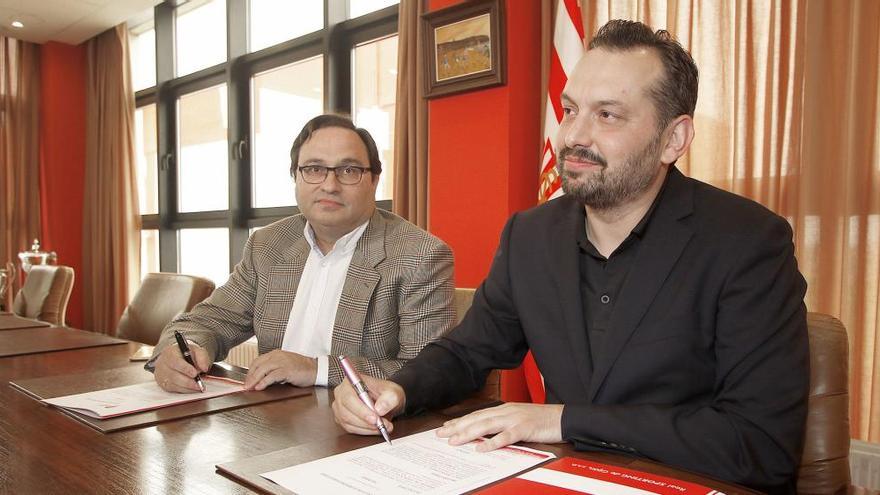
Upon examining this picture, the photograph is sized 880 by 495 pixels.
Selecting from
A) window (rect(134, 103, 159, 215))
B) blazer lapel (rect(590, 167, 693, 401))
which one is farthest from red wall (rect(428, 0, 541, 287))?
window (rect(134, 103, 159, 215))

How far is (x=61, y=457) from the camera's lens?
1.01 meters

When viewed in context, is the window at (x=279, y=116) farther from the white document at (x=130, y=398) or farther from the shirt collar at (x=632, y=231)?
A: the shirt collar at (x=632, y=231)

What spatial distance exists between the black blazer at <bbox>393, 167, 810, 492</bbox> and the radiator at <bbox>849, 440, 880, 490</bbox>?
4.08ft

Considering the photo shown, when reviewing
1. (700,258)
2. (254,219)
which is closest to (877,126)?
(700,258)

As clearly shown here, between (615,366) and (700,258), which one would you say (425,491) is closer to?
(615,366)

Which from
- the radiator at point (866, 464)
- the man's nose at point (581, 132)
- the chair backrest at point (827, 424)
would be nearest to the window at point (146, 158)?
the man's nose at point (581, 132)

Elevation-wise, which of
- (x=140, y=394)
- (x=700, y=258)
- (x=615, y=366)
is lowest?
(x=140, y=394)

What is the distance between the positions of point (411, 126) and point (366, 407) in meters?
2.63

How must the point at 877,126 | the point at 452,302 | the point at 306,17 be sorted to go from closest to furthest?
the point at 452,302 < the point at 877,126 < the point at 306,17

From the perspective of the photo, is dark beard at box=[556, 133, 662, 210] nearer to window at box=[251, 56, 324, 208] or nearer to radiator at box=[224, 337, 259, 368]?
window at box=[251, 56, 324, 208]

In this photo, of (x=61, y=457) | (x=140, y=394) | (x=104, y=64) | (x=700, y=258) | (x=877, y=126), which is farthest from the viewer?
(x=104, y=64)

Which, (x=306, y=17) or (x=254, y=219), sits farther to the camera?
(x=254, y=219)

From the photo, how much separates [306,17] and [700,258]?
4.17 metres

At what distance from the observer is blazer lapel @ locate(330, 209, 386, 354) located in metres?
1.83
